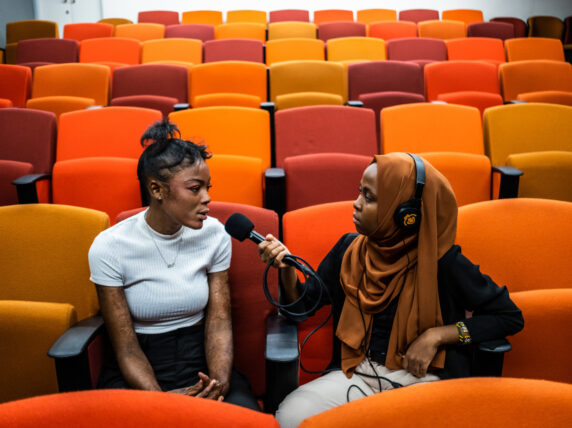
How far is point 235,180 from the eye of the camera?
1302mm

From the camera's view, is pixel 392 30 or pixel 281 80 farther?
pixel 392 30

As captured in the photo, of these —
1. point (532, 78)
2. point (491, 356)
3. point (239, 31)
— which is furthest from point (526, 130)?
point (239, 31)

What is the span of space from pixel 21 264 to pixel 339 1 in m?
4.29

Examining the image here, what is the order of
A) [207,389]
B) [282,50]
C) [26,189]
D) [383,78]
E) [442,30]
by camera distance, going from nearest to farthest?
[207,389], [26,189], [383,78], [282,50], [442,30]

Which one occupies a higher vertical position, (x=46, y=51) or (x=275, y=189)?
(x=46, y=51)

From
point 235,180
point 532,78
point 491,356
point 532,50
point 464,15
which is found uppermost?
point 464,15

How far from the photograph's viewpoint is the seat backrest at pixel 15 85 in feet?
7.33

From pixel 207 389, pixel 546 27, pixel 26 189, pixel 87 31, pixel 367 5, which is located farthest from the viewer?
pixel 367 5

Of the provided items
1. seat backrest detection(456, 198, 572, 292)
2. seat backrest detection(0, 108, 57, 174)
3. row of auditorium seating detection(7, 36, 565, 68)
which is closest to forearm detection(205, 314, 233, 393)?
seat backrest detection(456, 198, 572, 292)

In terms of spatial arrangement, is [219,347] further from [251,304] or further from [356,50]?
[356,50]

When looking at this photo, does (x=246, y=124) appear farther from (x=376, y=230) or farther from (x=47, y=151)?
(x=376, y=230)

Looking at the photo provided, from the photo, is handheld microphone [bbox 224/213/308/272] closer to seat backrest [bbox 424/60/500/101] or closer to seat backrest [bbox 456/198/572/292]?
seat backrest [bbox 456/198/572/292]

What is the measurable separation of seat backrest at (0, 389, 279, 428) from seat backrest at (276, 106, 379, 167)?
3.71 feet

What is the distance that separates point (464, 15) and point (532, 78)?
2176mm
